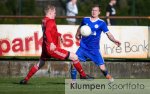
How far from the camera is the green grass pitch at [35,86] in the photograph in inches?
597

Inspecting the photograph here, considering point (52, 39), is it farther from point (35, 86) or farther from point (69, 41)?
point (69, 41)

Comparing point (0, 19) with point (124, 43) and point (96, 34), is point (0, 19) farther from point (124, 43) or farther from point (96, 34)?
point (96, 34)

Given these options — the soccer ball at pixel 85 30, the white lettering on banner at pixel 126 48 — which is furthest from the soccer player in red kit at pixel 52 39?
the white lettering on banner at pixel 126 48

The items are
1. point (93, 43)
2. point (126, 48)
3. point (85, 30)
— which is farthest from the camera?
point (126, 48)

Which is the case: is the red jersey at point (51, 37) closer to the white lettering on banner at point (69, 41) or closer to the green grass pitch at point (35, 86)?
the green grass pitch at point (35, 86)

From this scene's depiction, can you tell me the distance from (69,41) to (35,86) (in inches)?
250

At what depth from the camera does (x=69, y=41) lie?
22.7 metres

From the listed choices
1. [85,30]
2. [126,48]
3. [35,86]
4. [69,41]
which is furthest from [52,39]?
[126,48]

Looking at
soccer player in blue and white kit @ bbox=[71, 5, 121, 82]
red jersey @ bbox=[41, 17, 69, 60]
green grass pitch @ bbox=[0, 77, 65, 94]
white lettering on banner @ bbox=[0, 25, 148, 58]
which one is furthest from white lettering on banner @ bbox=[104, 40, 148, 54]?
red jersey @ bbox=[41, 17, 69, 60]

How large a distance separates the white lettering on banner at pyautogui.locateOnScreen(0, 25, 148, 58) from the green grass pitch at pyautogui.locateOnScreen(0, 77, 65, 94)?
3550 millimetres

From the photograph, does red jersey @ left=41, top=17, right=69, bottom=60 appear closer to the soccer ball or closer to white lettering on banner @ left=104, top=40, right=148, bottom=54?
the soccer ball

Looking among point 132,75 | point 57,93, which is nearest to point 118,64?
point 132,75

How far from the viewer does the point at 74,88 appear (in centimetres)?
1570

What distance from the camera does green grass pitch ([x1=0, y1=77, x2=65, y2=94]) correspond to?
49.7ft
